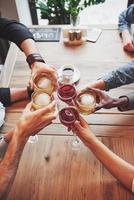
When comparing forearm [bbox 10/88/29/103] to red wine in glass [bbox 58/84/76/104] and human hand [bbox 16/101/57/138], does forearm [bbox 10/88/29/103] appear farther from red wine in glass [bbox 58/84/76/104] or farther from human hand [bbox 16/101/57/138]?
human hand [bbox 16/101/57/138]

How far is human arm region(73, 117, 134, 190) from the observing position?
938mm

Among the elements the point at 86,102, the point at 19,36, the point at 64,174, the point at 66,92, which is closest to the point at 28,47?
the point at 19,36

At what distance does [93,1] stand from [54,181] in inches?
71.6

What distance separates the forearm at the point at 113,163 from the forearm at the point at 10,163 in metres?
0.28

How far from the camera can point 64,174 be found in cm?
100

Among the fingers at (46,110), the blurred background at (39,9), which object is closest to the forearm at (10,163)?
the fingers at (46,110)

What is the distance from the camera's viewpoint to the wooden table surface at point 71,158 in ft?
3.12

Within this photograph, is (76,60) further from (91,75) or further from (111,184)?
(111,184)

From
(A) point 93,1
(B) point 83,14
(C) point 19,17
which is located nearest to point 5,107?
(C) point 19,17

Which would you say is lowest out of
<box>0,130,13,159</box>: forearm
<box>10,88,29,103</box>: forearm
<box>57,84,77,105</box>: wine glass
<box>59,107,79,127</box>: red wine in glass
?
<box>0,130,13,159</box>: forearm

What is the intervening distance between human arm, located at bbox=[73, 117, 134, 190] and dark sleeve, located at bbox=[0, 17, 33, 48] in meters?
0.67

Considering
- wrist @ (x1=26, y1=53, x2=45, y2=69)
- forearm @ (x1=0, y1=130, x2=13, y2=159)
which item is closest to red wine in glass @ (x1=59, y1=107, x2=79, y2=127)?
forearm @ (x1=0, y1=130, x2=13, y2=159)

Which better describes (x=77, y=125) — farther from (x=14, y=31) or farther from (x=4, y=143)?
(x=14, y=31)

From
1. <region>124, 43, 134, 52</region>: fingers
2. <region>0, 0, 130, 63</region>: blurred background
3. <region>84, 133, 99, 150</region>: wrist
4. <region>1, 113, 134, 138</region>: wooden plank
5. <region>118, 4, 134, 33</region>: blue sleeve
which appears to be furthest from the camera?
<region>0, 0, 130, 63</region>: blurred background
